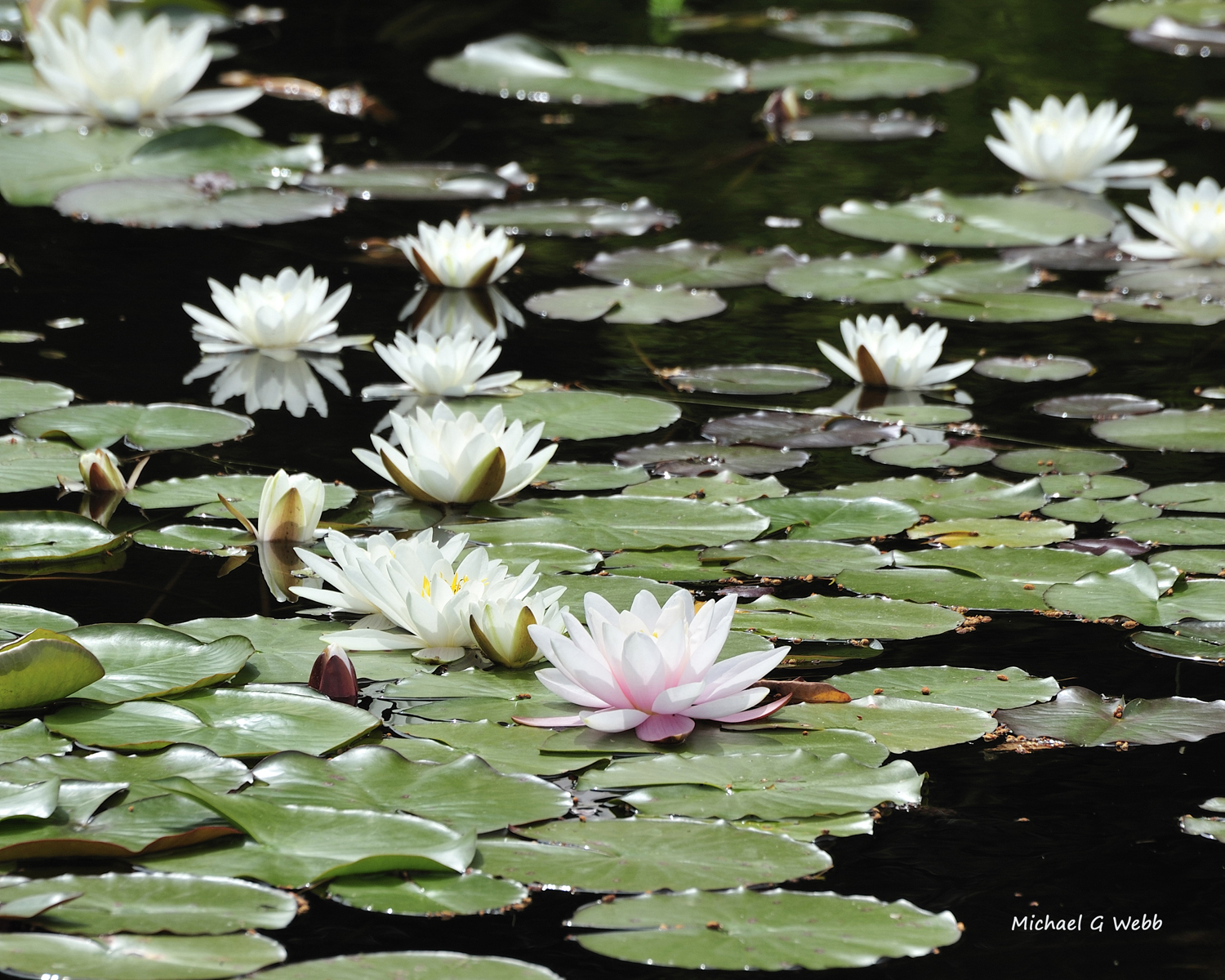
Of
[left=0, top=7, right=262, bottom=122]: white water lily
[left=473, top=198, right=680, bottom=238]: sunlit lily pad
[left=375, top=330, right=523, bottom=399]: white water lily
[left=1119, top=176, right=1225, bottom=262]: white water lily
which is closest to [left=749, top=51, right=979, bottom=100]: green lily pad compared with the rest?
[left=473, top=198, right=680, bottom=238]: sunlit lily pad

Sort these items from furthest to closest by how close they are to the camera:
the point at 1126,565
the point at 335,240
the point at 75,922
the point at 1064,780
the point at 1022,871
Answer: the point at 335,240 → the point at 1126,565 → the point at 1064,780 → the point at 1022,871 → the point at 75,922

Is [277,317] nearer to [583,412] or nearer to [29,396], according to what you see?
[29,396]

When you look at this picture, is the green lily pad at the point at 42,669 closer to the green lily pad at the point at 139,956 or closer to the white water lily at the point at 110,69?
the green lily pad at the point at 139,956

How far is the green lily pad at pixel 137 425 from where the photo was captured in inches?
107

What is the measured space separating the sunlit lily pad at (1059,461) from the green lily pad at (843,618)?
2.19 feet

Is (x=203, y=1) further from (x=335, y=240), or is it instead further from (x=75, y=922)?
(x=75, y=922)

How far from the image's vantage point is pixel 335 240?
4211 mm

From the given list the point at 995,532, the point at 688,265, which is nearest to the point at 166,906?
the point at 995,532

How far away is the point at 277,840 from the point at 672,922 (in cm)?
41

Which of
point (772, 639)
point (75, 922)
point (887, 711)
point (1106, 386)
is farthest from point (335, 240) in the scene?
point (75, 922)

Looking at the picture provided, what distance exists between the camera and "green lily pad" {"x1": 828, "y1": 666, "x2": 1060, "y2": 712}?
1.91 metres

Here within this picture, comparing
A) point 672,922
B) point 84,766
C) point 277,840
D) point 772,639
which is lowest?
point 672,922

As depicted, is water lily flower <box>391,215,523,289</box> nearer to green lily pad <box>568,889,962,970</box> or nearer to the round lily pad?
the round lily pad

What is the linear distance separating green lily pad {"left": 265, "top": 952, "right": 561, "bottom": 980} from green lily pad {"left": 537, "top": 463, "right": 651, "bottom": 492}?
52.7 inches
